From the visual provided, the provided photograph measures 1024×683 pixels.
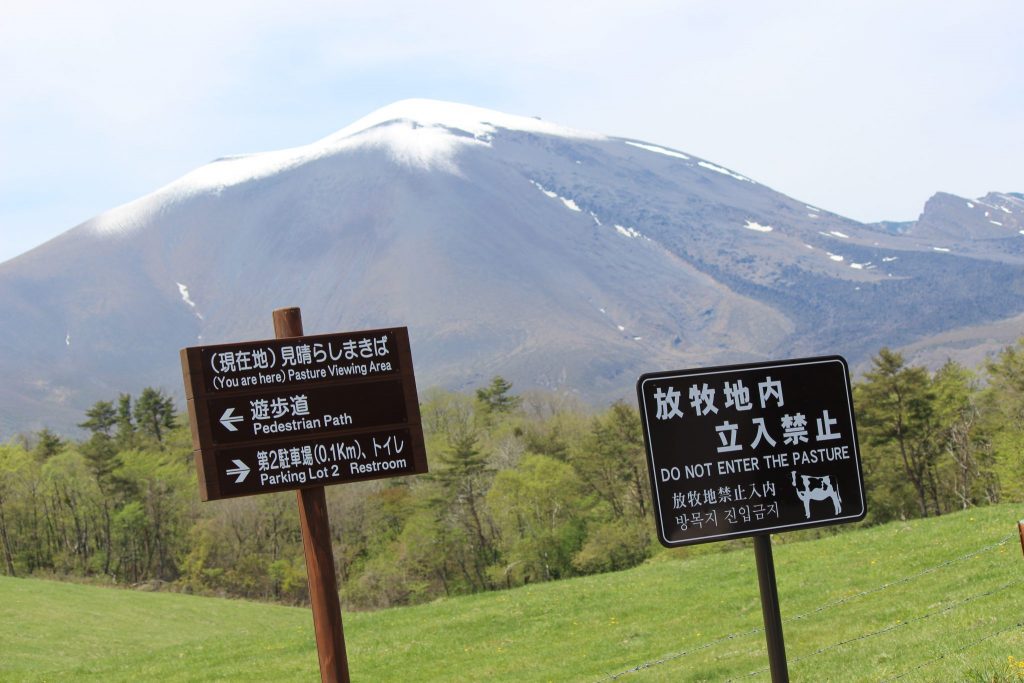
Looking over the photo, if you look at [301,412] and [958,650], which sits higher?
[301,412]

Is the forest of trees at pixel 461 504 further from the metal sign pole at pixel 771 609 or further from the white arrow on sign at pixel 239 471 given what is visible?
the metal sign pole at pixel 771 609

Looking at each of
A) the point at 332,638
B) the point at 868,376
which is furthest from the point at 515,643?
the point at 868,376

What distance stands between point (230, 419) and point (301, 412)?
26.6 inches

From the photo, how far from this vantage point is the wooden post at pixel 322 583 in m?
11.9

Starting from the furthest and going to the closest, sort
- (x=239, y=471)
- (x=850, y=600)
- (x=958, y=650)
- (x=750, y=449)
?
1. (x=850, y=600)
2. (x=958, y=650)
3. (x=239, y=471)
4. (x=750, y=449)

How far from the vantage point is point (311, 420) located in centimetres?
1172

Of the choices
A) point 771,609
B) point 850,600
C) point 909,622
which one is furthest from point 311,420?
point 850,600

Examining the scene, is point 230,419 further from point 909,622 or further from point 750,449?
point 909,622

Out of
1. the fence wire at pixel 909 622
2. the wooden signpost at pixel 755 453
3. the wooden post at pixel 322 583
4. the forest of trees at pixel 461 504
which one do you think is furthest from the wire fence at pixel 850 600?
the forest of trees at pixel 461 504

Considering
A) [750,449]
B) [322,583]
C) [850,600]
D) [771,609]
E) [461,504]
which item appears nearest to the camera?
[750,449]

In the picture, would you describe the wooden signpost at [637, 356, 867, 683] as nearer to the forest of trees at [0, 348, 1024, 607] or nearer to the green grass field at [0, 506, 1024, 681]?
the green grass field at [0, 506, 1024, 681]

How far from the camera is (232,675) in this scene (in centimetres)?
2509

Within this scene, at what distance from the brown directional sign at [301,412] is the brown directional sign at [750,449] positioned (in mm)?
4185

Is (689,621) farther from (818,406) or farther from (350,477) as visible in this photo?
(818,406)
